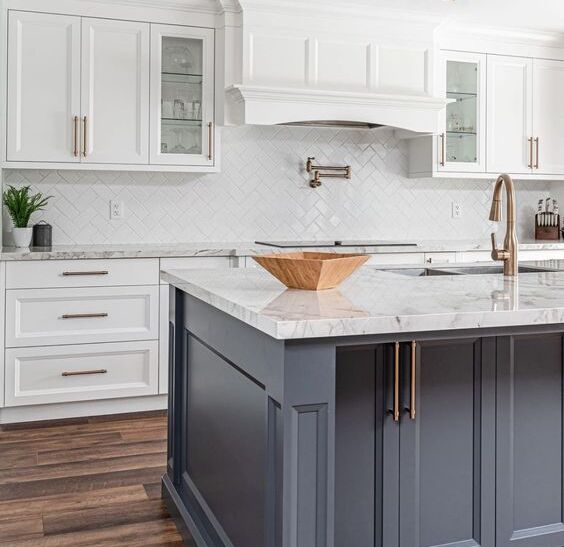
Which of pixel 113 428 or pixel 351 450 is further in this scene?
pixel 113 428

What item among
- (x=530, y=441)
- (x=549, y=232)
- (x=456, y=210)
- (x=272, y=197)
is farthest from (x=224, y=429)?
(x=549, y=232)

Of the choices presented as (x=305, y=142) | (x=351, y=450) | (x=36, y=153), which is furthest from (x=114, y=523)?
(x=305, y=142)

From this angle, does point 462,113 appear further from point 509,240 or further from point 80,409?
point 80,409

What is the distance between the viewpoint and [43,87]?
4.00 m

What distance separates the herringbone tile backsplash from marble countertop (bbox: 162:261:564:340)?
2.23m

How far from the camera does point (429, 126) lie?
4.56m

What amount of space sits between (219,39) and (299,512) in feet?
10.9

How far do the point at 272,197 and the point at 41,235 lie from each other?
1.47 metres

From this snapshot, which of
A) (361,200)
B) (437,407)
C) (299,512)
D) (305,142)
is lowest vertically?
(299,512)

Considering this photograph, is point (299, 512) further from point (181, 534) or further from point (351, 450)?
point (181, 534)

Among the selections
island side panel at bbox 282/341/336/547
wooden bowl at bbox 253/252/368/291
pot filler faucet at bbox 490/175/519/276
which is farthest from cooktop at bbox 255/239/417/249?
island side panel at bbox 282/341/336/547

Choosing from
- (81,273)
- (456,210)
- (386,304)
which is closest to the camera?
(386,304)

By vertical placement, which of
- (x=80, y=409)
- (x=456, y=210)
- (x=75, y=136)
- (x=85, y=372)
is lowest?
(x=80, y=409)

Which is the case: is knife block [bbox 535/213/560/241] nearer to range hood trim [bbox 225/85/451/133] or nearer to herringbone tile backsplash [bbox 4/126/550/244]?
herringbone tile backsplash [bbox 4/126/550/244]
